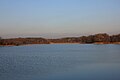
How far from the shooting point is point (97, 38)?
15825 cm

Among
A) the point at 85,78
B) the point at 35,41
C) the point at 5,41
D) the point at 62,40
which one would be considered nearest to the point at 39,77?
the point at 85,78

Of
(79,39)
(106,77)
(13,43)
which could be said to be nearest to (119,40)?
(79,39)

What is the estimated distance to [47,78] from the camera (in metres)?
19.3

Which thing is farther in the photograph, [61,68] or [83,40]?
[83,40]

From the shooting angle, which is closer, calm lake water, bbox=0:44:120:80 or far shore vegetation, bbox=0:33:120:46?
calm lake water, bbox=0:44:120:80

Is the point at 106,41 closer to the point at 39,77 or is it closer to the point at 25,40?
the point at 25,40

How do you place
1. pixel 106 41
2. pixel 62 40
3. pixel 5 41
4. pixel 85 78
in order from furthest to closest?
pixel 62 40, pixel 106 41, pixel 5 41, pixel 85 78

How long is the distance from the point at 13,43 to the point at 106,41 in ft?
183

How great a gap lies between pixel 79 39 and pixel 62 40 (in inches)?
671

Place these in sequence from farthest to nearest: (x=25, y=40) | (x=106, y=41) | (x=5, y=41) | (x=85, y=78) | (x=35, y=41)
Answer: (x=35, y=41) < (x=25, y=40) < (x=106, y=41) < (x=5, y=41) < (x=85, y=78)

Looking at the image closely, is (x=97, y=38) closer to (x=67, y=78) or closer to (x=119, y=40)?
(x=119, y=40)

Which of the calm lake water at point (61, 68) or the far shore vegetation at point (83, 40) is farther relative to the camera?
the far shore vegetation at point (83, 40)

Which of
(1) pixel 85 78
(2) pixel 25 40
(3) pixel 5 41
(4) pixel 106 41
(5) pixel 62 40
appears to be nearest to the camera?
(1) pixel 85 78

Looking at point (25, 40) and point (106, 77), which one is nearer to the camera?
point (106, 77)
